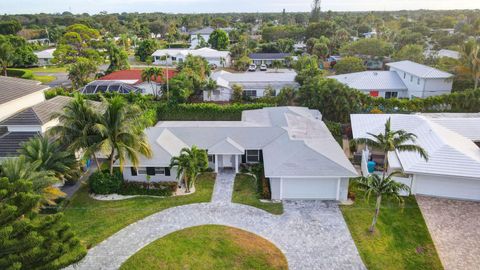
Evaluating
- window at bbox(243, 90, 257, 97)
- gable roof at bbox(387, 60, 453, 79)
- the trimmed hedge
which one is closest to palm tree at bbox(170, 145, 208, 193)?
the trimmed hedge

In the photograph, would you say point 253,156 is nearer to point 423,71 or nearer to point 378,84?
point 378,84

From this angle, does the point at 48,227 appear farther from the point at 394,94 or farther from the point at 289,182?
the point at 394,94

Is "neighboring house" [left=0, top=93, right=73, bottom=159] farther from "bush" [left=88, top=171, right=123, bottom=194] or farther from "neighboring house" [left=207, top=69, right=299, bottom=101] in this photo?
"neighboring house" [left=207, top=69, right=299, bottom=101]

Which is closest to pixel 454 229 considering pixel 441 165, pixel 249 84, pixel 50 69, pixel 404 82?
pixel 441 165

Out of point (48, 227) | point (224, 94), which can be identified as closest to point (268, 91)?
point (224, 94)

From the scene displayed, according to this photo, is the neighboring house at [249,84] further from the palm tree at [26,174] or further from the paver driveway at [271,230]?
the palm tree at [26,174]
